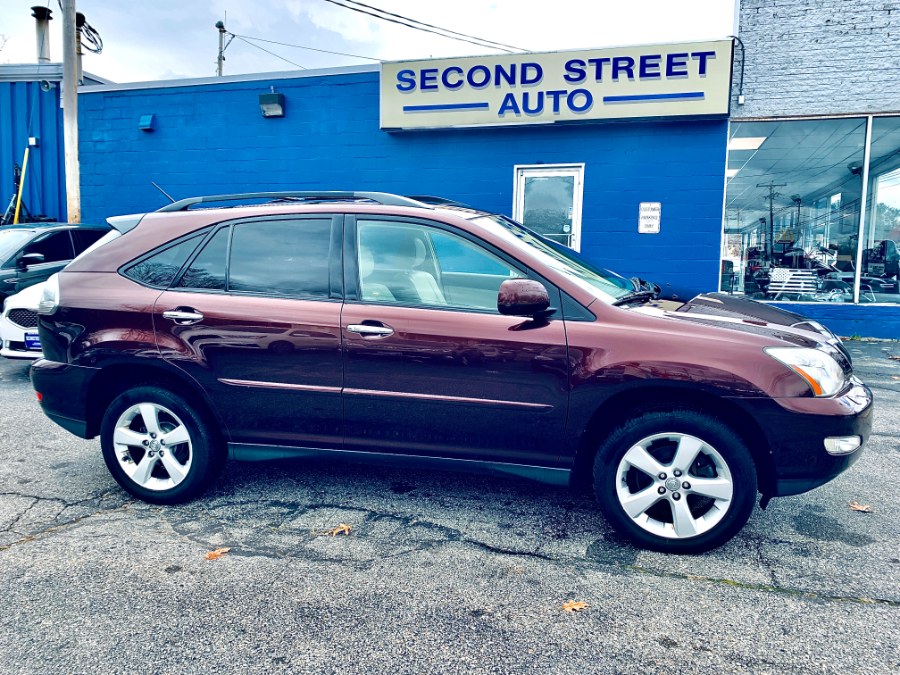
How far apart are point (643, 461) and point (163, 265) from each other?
2824mm

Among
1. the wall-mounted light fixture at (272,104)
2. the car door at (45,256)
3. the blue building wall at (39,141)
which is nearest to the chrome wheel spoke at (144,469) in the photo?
the car door at (45,256)

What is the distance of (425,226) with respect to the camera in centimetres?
377

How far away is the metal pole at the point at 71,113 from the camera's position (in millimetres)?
11992

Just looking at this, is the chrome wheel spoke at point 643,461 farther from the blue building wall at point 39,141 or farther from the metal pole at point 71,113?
the blue building wall at point 39,141

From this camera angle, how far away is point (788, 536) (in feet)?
11.8

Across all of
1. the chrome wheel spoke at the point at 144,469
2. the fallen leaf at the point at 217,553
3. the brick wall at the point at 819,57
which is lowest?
the fallen leaf at the point at 217,553

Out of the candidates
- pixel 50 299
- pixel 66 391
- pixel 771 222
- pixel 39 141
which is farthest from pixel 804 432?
pixel 39 141

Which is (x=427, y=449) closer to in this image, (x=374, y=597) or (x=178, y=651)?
(x=374, y=597)

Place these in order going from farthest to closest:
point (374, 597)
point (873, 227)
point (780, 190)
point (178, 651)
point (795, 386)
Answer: point (780, 190)
point (873, 227)
point (795, 386)
point (374, 597)
point (178, 651)

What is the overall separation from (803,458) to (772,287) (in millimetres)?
8574

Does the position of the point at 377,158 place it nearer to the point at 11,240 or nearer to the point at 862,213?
the point at 11,240

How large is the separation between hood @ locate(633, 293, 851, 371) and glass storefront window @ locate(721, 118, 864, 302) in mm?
7026

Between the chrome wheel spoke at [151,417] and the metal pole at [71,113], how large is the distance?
974 cm

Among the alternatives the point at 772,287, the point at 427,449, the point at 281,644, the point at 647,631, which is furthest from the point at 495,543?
the point at 772,287
